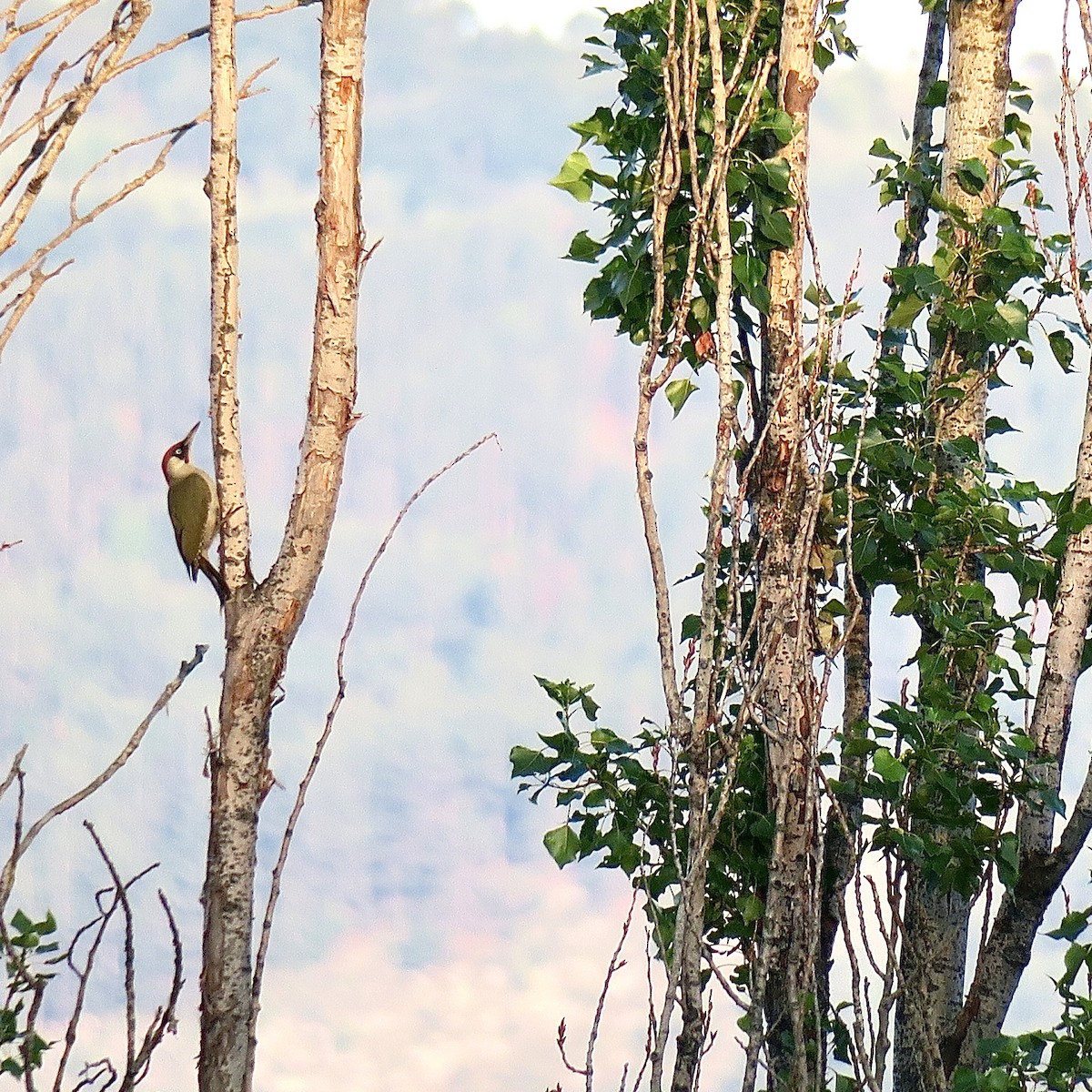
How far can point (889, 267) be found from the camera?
15.1 ft

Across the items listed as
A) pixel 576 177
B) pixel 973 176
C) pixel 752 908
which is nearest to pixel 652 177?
pixel 576 177

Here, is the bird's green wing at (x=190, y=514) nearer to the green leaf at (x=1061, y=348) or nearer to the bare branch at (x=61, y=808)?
the bare branch at (x=61, y=808)

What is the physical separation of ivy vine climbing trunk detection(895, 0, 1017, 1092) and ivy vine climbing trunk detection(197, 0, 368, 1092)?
2004 mm

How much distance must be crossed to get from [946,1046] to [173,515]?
10.4ft

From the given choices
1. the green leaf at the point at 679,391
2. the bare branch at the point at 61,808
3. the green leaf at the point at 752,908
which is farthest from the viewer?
the green leaf at the point at 679,391

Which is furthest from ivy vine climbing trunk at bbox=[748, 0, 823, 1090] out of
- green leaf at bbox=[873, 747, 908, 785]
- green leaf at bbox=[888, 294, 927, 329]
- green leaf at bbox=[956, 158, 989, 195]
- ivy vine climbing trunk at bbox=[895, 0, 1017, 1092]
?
green leaf at bbox=[956, 158, 989, 195]

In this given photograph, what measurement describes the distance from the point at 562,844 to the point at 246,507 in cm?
149

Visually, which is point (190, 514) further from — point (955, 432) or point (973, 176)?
point (973, 176)

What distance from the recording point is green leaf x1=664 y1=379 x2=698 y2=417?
14.3ft

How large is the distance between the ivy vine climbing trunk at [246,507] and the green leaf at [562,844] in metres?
1.17

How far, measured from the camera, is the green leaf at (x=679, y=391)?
4.35 metres

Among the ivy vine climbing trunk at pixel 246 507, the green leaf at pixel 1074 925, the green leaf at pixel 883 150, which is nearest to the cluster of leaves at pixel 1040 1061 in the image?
the green leaf at pixel 1074 925

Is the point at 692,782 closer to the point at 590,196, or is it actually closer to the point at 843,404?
the point at 843,404

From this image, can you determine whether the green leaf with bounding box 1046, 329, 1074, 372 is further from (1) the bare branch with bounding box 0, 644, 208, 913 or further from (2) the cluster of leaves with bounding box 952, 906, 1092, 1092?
(1) the bare branch with bounding box 0, 644, 208, 913
